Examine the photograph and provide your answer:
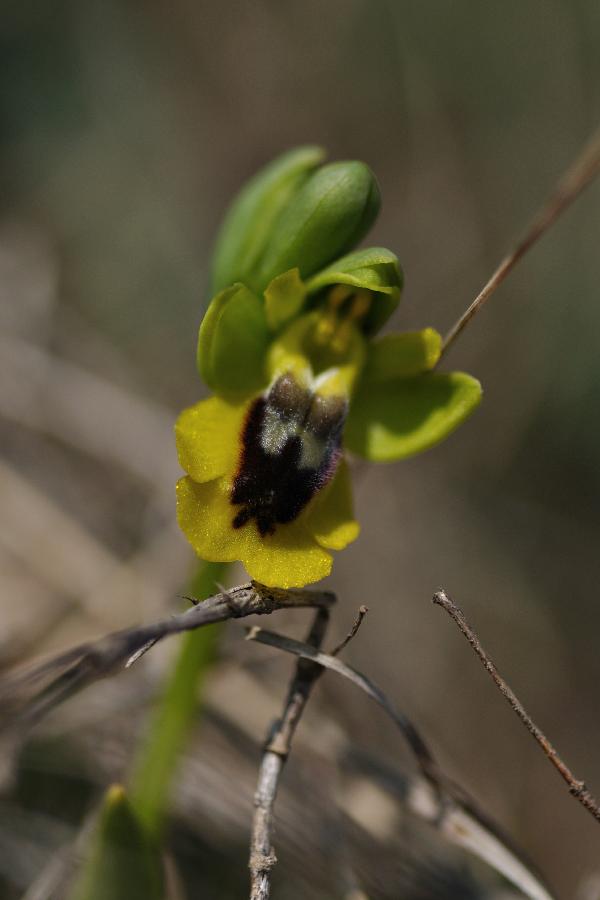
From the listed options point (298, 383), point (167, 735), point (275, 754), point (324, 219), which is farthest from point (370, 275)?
point (167, 735)

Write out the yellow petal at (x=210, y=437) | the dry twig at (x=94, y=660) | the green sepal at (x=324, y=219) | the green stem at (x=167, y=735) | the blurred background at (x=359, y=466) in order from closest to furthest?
the dry twig at (x=94, y=660)
the yellow petal at (x=210, y=437)
the green sepal at (x=324, y=219)
the green stem at (x=167, y=735)
the blurred background at (x=359, y=466)

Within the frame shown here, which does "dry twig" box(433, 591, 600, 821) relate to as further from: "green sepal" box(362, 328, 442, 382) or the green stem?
the green stem

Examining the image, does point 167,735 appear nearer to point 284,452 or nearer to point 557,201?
point 284,452

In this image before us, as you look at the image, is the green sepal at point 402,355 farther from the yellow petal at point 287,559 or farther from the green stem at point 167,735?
the green stem at point 167,735

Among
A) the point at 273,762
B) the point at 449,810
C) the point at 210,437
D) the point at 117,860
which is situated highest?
the point at 210,437

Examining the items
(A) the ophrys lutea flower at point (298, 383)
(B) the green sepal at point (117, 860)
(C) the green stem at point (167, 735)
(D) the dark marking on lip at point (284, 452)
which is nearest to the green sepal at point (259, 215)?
(A) the ophrys lutea flower at point (298, 383)

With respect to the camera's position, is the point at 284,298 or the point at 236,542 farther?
the point at 284,298

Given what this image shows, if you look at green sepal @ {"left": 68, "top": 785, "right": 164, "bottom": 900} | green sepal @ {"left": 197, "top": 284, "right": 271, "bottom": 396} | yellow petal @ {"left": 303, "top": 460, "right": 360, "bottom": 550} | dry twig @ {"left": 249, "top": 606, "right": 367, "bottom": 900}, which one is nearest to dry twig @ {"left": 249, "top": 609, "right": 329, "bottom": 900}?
dry twig @ {"left": 249, "top": 606, "right": 367, "bottom": 900}
